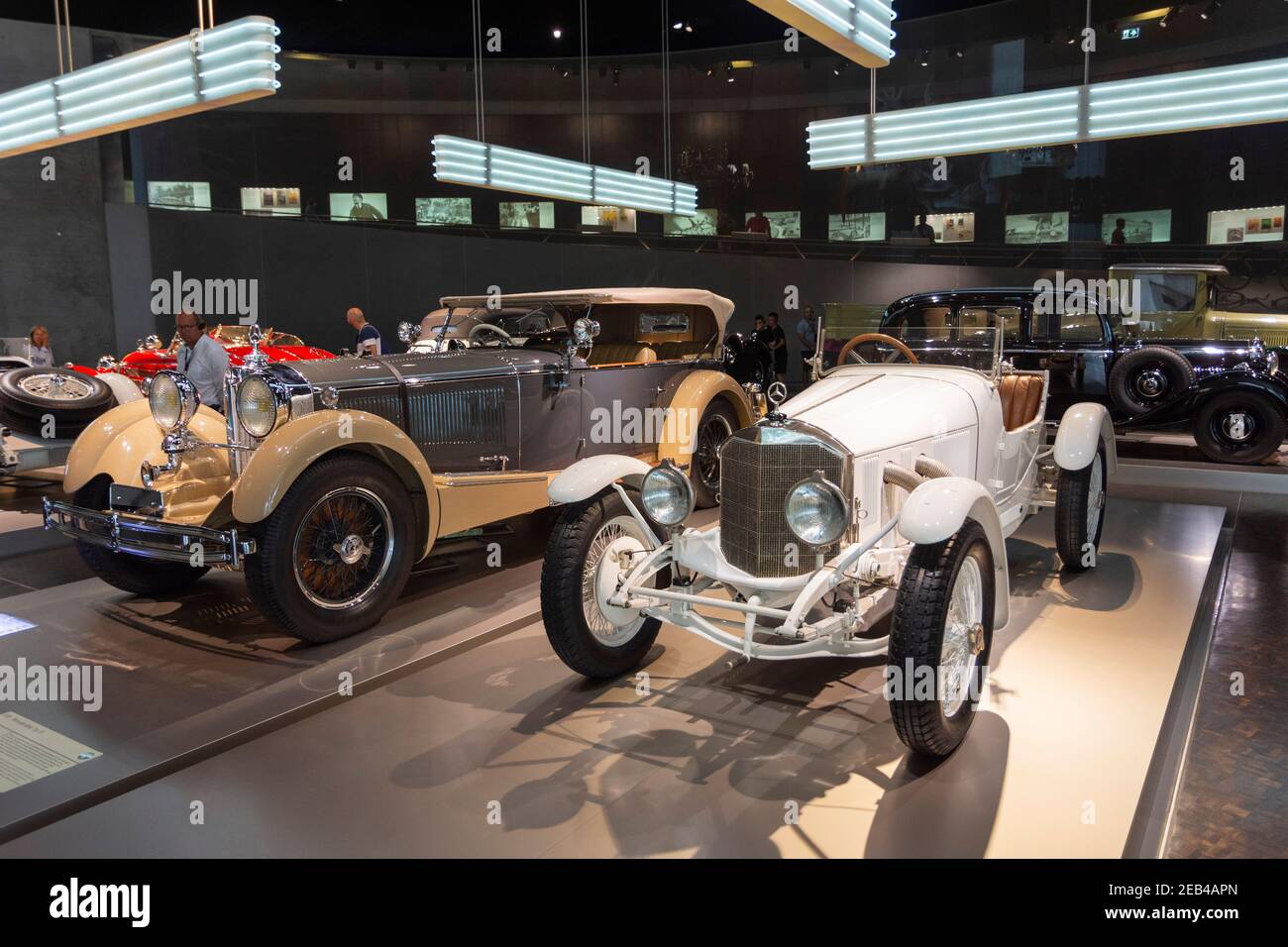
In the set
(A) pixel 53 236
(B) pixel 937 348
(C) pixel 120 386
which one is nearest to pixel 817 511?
(B) pixel 937 348

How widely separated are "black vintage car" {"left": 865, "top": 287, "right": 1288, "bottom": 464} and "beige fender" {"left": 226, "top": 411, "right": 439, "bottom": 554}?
17.4 ft

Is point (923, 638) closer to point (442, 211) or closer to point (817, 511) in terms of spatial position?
point (817, 511)

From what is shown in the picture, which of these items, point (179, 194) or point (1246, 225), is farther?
point (179, 194)

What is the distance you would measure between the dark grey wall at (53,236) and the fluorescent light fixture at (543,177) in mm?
7214

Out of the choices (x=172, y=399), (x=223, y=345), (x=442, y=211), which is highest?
(x=442, y=211)

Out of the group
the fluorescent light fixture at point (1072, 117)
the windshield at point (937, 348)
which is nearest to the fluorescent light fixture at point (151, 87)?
the windshield at point (937, 348)

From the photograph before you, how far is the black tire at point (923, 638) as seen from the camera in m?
2.59

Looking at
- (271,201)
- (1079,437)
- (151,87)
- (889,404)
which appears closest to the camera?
(889,404)

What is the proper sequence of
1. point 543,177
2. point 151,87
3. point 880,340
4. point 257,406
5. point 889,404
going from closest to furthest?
point 889,404 < point 257,406 < point 880,340 < point 151,87 < point 543,177

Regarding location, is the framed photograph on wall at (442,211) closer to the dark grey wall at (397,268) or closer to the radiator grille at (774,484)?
the dark grey wall at (397,268)

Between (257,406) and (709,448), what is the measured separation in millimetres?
3347

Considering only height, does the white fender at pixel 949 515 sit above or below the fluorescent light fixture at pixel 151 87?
below

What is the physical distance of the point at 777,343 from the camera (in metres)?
11.2

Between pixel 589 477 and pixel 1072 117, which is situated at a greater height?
pixel 1072 117
